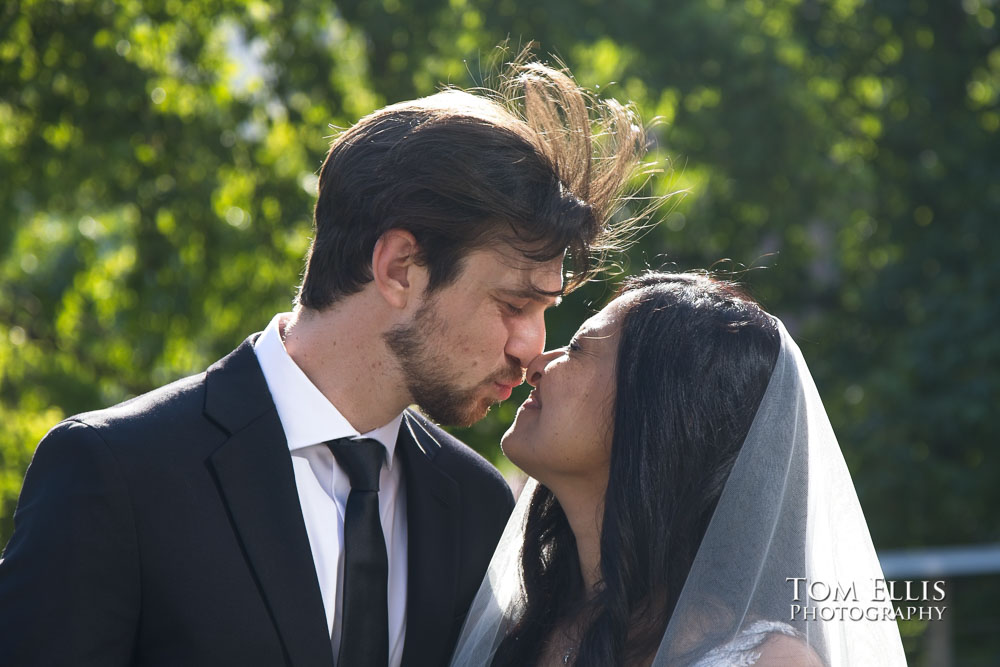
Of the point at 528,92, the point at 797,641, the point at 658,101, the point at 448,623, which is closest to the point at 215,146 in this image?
the point at 658,101

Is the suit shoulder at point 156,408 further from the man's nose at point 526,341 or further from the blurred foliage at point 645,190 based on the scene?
the blurred foliage at point 645,190

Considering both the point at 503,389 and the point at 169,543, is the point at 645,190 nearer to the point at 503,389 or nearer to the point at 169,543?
the point at 503,389

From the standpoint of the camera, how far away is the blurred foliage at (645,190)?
696 cm

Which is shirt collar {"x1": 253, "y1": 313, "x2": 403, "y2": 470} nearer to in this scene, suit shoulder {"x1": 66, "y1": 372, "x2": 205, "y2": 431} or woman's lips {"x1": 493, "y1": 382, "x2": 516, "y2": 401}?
suit shoulder {"x1": 66, "y1": 372, "x2": 205, "y2": 431}

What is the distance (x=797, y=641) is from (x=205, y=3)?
224 inches

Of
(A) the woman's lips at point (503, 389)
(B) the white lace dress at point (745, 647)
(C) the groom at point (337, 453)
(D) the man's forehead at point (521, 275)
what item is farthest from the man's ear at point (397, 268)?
(B) the white lace dress at point (745, 647)

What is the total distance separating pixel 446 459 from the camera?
3.01 meters

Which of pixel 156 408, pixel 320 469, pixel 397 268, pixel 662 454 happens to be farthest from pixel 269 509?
pixel 662 454

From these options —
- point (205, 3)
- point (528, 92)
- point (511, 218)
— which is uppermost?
point (205, 3)

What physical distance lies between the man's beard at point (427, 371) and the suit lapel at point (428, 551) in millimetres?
183

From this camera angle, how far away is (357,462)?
2.64m

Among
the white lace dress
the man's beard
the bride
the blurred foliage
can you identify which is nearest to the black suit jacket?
the man's beard

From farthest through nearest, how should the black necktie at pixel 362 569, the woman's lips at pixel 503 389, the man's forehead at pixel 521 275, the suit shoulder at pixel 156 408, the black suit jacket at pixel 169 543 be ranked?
the woman's lips at pixel 503 389, the man's forehead at pixel 521 275, the black necktie at pixel 362 569, the suit shoulder at pixel 156 408, the black suit jacket at pixel 169 543

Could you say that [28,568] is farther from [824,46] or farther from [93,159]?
[824,46]
